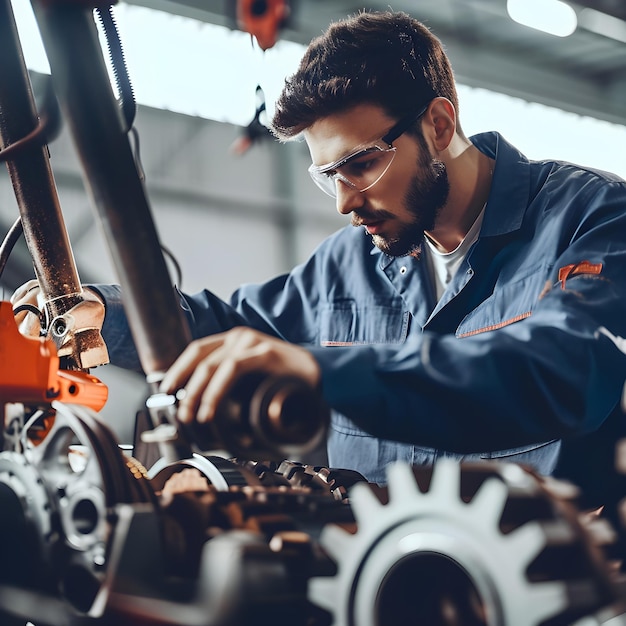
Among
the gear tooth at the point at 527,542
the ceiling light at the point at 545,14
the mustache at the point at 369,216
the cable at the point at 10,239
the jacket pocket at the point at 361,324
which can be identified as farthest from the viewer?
the ceiling light at the point at 545,14

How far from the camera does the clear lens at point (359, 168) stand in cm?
106

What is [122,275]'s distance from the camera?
51 centimetres

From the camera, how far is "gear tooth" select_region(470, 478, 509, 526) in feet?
1.31

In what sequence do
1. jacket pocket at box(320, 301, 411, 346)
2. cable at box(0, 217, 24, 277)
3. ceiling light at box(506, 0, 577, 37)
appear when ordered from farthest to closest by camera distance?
ceiling light at box(506, 0, 577, 37) < jacket pocket at box(320, 301, 411, 346) < cable at box(0, 217, 24, 277)

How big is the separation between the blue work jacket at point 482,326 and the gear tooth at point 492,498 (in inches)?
5.7

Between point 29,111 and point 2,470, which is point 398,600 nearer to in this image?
point 2,470

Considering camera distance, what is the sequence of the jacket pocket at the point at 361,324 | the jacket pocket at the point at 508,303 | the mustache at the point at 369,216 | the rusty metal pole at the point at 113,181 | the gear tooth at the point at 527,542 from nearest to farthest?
the gear tooth at the point at 527,542, the rusty metal pole at the point at 113,181, the jacket pocket at the point at 508,303, the mustache at the point at 369,216, the jacket pocket at the point at 361,324

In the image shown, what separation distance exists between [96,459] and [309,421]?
0.15m

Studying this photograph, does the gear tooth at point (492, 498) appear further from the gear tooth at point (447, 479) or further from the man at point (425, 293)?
the man at point (425, 293)

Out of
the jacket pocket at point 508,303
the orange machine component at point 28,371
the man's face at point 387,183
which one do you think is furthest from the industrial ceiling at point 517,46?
the orange machine component at point 28,371

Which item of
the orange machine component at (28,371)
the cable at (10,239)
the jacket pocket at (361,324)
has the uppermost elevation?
the jacket pocket at (361,324)

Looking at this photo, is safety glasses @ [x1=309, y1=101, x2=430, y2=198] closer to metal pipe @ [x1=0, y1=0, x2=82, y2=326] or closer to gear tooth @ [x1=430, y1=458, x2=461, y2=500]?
metal pipe @ [x1=0, y1=0, x2=82, y2=326]

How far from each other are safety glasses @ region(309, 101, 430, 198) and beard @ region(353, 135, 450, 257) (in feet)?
0.20

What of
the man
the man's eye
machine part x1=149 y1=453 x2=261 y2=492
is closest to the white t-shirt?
the man
